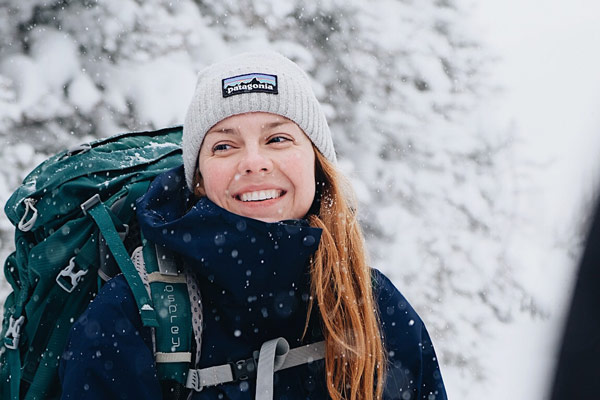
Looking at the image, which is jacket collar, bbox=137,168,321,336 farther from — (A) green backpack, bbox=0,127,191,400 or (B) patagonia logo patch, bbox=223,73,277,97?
(B) patagonia logo patch, bbox=223,73,277,97

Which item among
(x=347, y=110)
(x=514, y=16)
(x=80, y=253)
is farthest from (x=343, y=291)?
(x=514, y=16)

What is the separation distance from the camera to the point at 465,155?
5.61 meters

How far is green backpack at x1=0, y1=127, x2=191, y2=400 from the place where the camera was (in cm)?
180

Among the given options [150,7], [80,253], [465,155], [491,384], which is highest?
[150,7]

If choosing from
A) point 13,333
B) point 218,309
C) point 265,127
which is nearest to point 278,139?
point 265,127

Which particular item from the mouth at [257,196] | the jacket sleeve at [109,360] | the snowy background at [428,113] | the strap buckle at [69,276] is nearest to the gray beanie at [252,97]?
the mouth at [257,196]

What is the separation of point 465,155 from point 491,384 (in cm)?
225

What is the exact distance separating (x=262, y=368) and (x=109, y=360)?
0.43m

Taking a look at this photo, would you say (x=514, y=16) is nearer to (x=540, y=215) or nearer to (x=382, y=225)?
(x=540, y=215)

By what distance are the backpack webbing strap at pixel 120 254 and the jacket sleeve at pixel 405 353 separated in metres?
0.83

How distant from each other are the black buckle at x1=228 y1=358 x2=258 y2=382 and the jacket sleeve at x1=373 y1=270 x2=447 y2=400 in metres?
0.51

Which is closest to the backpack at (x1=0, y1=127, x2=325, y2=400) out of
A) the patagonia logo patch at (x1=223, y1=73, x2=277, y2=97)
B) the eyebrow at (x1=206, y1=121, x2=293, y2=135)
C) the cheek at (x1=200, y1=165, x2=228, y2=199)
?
the cheek at (x1=200, y1=165, x2=228, y2=199)

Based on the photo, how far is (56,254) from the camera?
5.92 ft

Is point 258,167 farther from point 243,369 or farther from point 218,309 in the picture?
point 243,369
